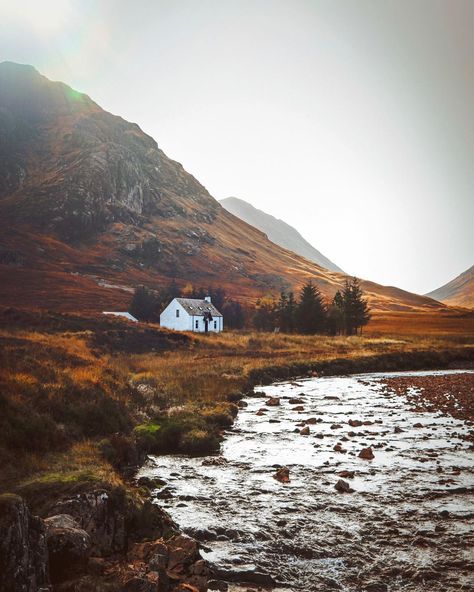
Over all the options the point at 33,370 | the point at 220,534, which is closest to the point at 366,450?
the point at 220,534

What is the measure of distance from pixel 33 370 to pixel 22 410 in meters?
6.18

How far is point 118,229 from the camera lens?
193m

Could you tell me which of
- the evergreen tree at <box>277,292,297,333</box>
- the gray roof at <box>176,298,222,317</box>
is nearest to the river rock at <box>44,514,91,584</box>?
the gray roof at <box>176,298,222,317</box>

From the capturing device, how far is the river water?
11.3m

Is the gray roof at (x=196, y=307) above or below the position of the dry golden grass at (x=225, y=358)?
above

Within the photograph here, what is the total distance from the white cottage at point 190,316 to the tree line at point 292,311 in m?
6.20

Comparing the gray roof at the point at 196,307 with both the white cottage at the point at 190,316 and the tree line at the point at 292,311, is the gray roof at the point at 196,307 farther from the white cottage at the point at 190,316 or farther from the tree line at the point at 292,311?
the tree line at the point at 292,311

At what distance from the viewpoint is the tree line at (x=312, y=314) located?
93.3m

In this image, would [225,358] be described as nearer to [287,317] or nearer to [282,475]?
[282,475]

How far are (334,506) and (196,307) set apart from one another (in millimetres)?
80391

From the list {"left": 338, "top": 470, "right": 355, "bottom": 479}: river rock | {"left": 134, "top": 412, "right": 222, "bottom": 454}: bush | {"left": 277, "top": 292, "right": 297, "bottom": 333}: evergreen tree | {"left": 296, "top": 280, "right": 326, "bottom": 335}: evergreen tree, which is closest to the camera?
{"left": 338, "top": 470, "right": 355, "bottom": 479}: river rock

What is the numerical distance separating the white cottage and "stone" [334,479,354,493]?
73054mm

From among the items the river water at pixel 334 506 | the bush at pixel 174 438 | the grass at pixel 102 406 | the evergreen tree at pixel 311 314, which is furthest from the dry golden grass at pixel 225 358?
the evergreen tree at pixel 311 314

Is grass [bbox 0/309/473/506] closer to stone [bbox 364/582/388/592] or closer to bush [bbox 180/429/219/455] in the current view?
bush [bbox 180/429/219/455]
